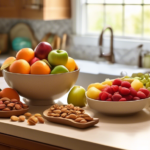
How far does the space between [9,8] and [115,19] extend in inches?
49.7

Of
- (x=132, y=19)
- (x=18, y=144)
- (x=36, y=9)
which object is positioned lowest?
(x=18, y=144)

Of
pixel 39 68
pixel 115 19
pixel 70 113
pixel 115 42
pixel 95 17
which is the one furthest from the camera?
pixel 95 17

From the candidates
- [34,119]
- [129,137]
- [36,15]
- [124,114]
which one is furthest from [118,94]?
[36,15]

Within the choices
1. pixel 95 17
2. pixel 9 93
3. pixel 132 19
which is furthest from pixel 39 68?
pixel 95 17

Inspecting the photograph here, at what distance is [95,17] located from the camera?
11.9 ft

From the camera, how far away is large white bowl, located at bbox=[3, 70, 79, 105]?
134 centimetres

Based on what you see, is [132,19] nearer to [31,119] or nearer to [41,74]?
[41,74]

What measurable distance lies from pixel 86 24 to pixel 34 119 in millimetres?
2695

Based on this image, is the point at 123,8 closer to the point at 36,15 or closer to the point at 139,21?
the point at 139,21

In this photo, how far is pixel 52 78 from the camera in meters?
1.34

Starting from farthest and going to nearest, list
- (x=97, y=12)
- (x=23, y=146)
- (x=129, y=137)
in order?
1. (x=97, y=12)
2. (x=23, y=146)
3. (x=129, y=137)

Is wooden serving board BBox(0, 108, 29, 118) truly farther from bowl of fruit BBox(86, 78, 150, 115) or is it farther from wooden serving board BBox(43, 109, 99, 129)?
bowl of fruit BBox(86, 78, 150, 115)

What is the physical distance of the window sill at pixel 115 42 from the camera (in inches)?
126

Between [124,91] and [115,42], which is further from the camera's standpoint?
[115,42]
